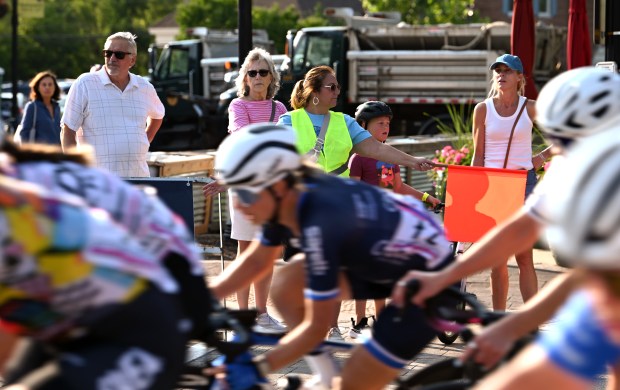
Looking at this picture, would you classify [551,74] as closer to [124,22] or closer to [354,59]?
[354,59]

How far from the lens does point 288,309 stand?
533 centimetres

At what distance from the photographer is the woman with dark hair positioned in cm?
1287

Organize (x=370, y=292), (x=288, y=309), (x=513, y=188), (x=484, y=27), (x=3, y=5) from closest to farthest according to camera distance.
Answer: (x=370, y=292), (x=288, y=309), (x=3, y=5), (x=513, y=188), (x=484, y=27)

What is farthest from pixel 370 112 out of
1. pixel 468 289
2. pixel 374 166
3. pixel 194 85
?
pixel 194 85

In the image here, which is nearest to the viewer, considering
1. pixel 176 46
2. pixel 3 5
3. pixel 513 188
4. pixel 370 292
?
pixel 370 292

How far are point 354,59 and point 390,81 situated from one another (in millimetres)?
967

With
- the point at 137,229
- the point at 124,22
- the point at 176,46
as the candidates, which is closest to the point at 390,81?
the point at 176,46

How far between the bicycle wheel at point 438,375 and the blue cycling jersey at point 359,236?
37cm

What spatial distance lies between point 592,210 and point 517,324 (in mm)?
1588

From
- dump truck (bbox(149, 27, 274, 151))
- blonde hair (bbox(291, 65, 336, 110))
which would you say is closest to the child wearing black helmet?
blonde hair (bbox(291, 65, 336, 110))

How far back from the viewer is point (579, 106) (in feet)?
14.0

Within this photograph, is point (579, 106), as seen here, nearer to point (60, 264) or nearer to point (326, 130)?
point (60, 264)

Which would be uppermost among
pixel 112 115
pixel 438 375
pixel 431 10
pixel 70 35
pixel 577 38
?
pixel 431 10

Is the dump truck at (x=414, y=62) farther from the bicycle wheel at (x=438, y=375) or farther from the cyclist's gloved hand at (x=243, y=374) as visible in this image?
the cyclist's gloved hand at (x=243, y=374)
